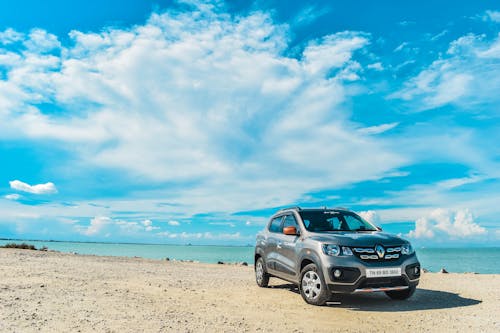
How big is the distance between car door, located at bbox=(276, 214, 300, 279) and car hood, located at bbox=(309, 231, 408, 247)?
75cm

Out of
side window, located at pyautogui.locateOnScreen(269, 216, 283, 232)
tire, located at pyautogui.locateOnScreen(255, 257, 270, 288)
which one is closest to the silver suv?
side window, located at pyautogui.locateOnScreen(269, 216, 283, 232)

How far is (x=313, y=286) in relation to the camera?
8.68m

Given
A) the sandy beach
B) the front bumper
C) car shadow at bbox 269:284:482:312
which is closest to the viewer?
the sandy beach

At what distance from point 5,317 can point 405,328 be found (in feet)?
21.1

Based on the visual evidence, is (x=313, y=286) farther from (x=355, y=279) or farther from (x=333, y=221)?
(x=333, y=221)

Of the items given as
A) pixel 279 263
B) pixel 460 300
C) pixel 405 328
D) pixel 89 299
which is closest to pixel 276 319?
pixel 405 328

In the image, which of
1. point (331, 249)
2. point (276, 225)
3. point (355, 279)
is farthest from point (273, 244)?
point (355, 279)

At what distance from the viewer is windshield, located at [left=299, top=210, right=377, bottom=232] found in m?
9.85

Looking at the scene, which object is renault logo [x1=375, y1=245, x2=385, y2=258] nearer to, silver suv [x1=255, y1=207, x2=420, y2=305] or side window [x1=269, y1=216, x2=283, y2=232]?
silver suv [x1=255, y1=207, x2=420, y2=305]

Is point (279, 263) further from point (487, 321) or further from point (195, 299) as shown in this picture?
point (487, 321)

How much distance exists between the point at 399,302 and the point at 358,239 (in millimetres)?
1901

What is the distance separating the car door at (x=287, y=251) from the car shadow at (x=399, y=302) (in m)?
1.00

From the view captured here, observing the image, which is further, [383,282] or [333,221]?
[333,221]

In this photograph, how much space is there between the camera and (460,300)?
9.70 metres
